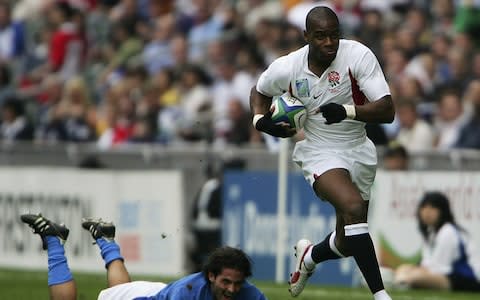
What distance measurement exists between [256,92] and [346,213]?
4.67 feet

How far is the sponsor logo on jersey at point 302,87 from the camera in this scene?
11953 mm

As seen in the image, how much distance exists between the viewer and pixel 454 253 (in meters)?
16.6

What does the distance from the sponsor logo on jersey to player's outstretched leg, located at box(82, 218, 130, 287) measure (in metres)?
1.92

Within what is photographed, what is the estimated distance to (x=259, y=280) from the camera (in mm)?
17828

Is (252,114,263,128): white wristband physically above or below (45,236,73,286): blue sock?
above

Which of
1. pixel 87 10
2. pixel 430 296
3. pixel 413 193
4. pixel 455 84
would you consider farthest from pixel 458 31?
pixel 87 10

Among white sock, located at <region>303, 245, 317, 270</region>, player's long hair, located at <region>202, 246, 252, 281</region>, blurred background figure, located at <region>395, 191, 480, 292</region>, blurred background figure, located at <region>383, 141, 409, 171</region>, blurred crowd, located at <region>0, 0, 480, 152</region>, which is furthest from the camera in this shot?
blurred crowd, located at <region>0, 0, 480, 152</region>

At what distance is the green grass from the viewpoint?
1519 centimetres

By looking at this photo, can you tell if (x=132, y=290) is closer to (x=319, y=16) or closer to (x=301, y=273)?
(x=301, y=273)

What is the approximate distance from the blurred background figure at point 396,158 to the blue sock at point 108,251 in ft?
18.3

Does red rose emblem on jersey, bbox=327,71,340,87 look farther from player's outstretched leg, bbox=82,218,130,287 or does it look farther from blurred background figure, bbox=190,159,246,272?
blurred background figure, bbox=190,159,246,272

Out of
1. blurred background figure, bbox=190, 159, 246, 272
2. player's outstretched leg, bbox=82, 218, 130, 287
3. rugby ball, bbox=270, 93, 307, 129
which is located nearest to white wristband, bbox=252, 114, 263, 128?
rugby ball, bbox=270, 93, 307, 129

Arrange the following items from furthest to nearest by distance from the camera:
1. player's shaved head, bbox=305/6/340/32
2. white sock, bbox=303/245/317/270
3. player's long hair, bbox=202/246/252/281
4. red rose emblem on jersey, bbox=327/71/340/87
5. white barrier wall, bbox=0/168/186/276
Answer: white barrier wall, bbox=0/168/186/276 → white sock, bbox=303/245/317/270 → red rose emblem on jersey, bbox=327/71/340/87 → player's shaved head, bbox=305/6/340/32 → player's long hair, bbox=202/246/252/281

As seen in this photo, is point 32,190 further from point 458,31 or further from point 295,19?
point 458,31
